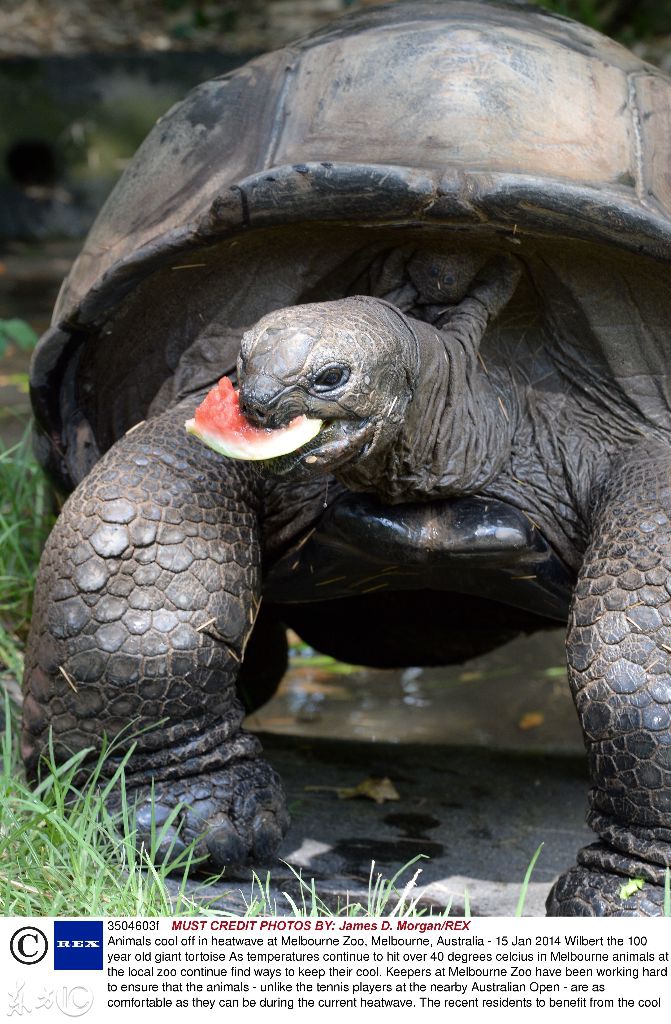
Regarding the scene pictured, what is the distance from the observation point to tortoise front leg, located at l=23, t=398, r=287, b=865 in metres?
3.12

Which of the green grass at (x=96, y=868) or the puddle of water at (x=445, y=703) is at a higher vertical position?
the green grass at (x=96, y=868)

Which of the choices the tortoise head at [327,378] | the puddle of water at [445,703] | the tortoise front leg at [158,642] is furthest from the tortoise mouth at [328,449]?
the puddle of water at [445,703]

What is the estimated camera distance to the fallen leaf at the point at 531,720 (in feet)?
17.5

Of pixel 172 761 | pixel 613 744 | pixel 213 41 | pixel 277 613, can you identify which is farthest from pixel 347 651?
pixel 213 41

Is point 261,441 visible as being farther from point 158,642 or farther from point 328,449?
point 158,642

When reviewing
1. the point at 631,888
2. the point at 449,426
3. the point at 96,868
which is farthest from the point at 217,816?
the point at 449,426

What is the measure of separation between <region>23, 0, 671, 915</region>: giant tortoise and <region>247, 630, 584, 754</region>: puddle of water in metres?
1.42

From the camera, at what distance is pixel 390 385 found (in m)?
2.83

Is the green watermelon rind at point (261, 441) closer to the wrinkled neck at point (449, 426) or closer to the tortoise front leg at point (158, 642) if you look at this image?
the wrinkled neck at point (449, 426)

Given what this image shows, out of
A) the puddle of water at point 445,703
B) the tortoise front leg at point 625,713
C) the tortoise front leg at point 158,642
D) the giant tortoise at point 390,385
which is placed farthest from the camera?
the puddle of water at point 445,703
